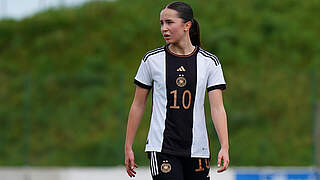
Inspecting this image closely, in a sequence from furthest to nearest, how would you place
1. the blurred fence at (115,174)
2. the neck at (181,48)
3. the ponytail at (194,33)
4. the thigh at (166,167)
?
1. the blurred fence at (115,174)
2. the ponytail at (194,33)
3. the neck at (181,48)
4. the thigh at (166,167)

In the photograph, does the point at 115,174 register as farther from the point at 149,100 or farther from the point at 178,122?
the point at 178,122

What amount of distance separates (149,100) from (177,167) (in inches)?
605

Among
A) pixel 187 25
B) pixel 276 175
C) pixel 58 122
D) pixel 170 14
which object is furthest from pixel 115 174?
pixel 170 14

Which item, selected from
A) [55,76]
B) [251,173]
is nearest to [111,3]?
[55,76]

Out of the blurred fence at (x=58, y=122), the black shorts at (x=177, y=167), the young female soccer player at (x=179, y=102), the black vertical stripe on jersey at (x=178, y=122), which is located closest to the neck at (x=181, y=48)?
the young female soccer player at (x=179, y=102)

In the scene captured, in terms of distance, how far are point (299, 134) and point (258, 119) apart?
167 cm

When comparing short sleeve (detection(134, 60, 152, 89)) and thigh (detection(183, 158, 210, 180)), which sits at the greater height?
short sleeve (detection(134, 60, 152, 89))

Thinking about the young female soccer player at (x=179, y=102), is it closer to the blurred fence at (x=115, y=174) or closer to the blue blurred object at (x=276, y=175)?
the blue blurred object at (x=276, y=175)

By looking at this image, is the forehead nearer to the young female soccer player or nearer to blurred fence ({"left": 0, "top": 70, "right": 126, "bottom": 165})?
the young female soccer player

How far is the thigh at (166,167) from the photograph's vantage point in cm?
518

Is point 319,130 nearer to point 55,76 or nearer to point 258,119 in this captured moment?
point 258,119

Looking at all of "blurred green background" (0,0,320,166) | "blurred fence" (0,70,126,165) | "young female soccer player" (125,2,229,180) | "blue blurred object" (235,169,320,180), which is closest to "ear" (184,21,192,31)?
"young female soccer player" (125,2,229,180)

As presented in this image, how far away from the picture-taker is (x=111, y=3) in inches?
1221

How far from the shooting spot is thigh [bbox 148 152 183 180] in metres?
5.18
